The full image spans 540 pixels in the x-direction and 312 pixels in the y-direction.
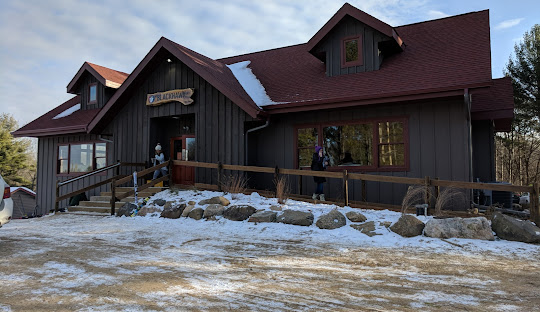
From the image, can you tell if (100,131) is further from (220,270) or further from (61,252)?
(220,270)

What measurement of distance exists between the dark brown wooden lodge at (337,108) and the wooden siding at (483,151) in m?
0.04

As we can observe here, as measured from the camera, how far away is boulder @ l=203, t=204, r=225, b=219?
910 cm

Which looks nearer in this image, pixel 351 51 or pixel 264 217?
pixel 264 217

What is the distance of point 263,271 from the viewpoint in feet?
15.7

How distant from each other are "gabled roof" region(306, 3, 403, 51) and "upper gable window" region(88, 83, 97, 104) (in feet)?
36.0

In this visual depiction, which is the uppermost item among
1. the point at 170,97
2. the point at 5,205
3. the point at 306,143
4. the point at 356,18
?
the point at 356,18

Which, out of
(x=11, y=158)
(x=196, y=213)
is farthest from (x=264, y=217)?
(x=11, y=158)

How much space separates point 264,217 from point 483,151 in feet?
30.5

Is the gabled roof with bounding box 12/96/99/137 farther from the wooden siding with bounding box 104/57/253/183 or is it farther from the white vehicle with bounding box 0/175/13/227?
the white vehicle with bounding box 0/175/13/227

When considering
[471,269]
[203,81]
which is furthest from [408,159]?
[203,81]

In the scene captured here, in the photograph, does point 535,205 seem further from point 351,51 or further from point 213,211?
point 351,51

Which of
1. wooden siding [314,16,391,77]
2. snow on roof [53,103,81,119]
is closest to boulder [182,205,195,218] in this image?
wooden siding [314,16,391,77]

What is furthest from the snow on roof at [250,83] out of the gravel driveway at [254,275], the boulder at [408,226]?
the boulder at [408,226]

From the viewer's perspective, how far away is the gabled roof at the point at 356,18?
11.5 metres
